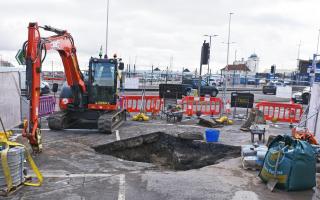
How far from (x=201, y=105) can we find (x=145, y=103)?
9.71 feet

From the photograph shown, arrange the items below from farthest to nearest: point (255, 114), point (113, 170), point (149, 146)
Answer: point (255, 114), point (149, 146), point (113, 170)

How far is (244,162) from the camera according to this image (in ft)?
31.4

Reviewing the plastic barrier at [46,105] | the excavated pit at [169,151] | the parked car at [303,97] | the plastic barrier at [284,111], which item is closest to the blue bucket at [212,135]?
the excavated pit at [169,151]

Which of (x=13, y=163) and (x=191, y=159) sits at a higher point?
(x=13, y=163)

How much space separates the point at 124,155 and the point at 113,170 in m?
3.26

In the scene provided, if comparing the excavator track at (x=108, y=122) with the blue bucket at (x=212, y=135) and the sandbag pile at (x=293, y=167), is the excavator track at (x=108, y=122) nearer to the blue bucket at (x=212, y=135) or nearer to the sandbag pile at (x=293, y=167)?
the blue bucket at (x=212, y=135)

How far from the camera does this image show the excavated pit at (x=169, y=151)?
39.2 feet

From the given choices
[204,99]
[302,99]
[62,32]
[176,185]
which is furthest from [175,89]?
[302,99]

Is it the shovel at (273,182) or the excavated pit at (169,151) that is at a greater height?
the shovel at (273,182)

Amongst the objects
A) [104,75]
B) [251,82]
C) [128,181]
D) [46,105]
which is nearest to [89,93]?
[104,75]

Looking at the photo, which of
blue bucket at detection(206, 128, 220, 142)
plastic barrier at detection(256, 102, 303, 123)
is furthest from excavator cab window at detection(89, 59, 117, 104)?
plastic barrier at detection(256, 102, 303, 123)

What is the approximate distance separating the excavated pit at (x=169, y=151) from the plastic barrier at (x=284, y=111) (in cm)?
665

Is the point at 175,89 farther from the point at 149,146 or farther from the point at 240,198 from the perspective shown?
the point at 240,198

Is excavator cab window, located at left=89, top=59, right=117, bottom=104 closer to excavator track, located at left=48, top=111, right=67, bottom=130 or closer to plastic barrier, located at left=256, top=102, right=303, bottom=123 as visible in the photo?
excavator track, located at left=48, top=111, right=67, bottom=130
